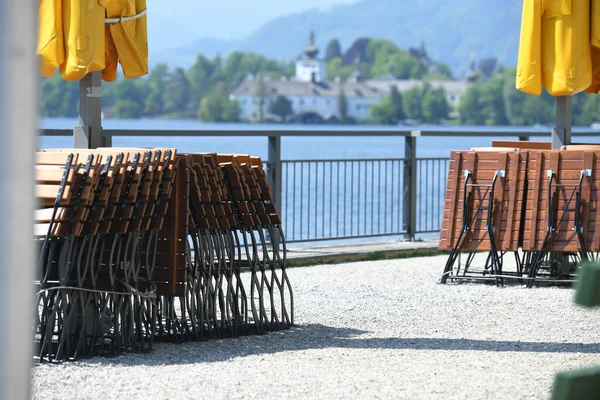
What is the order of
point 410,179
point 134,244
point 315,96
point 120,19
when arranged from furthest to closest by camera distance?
1. point 315,96
2. point 410,179
3. point 120,19
4. point 134,244

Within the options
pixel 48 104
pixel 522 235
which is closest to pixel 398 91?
pixel 48 104

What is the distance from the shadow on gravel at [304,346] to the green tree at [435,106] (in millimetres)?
116236

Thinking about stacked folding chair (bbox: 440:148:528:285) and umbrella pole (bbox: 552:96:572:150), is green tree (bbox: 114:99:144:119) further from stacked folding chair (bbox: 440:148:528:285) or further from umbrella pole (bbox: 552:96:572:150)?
stacked folding chair (bbox: 440:148:528:285)

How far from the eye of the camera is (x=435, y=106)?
12456cm

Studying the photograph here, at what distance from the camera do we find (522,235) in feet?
28.1

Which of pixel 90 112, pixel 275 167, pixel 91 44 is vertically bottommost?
pixel 275 167

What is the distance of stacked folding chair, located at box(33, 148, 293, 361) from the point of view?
5.38 metres

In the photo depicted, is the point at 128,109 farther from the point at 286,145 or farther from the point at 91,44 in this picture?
the point at 91,44

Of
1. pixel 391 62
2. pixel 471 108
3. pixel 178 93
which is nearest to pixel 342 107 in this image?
pixel 471 108

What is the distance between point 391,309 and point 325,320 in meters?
0.69

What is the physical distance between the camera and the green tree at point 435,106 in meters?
122

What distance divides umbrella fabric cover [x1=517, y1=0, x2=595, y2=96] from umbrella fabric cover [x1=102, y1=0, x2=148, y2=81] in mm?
3411

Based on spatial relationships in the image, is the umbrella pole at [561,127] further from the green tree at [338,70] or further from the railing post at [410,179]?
the green tree at [338,70]

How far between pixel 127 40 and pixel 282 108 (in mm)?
119172
